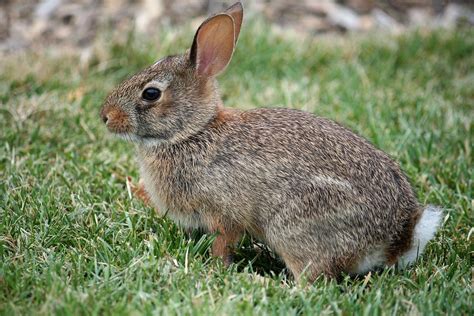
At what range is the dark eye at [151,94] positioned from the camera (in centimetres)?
461

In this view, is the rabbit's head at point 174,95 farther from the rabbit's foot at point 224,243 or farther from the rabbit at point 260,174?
the rabbit's foot at point 224,243

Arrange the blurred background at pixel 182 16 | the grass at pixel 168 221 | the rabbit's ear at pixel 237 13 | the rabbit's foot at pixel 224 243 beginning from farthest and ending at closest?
1. the blurred background at pixel 182 16
2. the rabbit's ear at pixel 237 13
3. the rabbit's foot at pixel 224 243
4. the grass at pixel 168 221

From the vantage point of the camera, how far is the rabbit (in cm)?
429

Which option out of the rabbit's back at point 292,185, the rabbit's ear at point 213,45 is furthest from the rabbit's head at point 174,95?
the rabbit's back at point 292,185

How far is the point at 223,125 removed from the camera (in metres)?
4.68

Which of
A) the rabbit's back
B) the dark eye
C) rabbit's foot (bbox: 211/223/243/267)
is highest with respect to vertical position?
the dark eye

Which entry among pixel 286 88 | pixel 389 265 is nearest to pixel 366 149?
pixel 389 265

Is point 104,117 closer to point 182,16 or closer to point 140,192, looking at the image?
point 140,192

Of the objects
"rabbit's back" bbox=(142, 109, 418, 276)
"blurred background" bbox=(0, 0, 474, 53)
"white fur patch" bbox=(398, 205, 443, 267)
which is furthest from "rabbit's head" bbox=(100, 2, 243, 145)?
"blurred background" bbox=(0, 0, 474, 53)

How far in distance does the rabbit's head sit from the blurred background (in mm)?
3553

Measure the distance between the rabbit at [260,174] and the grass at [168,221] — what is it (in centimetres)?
16

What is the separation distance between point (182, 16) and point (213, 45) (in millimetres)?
4858

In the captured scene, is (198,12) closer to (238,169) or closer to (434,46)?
(434,46)

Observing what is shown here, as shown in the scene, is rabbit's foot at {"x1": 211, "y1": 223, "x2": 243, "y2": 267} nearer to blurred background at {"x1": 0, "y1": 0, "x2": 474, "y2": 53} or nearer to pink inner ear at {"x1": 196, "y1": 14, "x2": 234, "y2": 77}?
pink inner ear at {"x1": 196, "y1": 14, "x2": 234, "y2": 77}
